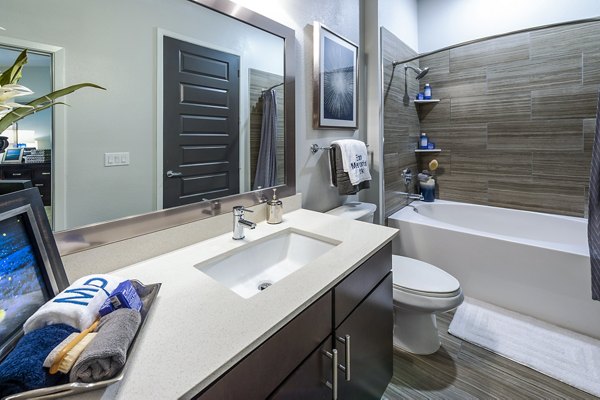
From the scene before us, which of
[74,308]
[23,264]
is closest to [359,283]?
[74,308]

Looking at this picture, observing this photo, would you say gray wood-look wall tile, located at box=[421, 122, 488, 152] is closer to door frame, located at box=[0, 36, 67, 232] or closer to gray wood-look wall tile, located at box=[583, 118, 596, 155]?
gray wood-look wall tile, located at box=[583, 118, 596, 155]

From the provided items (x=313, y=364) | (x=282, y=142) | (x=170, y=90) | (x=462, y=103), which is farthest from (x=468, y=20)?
(x=313, y=364)

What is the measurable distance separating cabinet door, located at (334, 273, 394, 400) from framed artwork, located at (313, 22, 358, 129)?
1.07 m

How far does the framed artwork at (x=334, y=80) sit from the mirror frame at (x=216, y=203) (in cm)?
20

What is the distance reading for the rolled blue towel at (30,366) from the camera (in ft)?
1.34

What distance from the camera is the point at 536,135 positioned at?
2463mm

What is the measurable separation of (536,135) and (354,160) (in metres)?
1.79

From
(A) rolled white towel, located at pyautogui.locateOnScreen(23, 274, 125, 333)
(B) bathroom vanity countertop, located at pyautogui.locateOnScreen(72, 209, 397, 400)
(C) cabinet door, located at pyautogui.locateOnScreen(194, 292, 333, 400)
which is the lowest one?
(C) cabinet door, located at pyautogui.locateOnScreen(194, 292, 333, 400)

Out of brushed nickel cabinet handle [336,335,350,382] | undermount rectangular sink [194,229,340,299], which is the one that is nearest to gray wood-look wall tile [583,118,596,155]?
undermount rectangular sink [194,229,340,299]

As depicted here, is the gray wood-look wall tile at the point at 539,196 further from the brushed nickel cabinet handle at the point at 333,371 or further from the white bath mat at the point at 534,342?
the brushed nickel cabinet handle at the point at 333,371

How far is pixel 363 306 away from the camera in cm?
102

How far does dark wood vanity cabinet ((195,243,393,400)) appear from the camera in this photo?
61 cm

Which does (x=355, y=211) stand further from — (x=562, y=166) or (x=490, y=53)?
(x=490, y=53)

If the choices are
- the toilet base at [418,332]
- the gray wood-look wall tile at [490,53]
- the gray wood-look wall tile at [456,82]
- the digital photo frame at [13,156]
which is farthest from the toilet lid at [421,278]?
the gray wood-look wall tile at [490,53]
